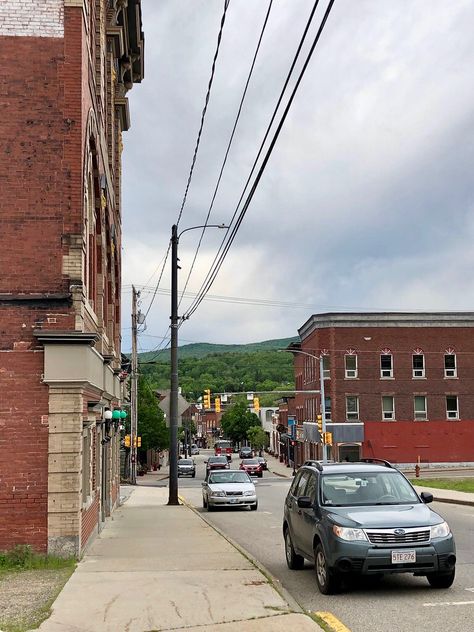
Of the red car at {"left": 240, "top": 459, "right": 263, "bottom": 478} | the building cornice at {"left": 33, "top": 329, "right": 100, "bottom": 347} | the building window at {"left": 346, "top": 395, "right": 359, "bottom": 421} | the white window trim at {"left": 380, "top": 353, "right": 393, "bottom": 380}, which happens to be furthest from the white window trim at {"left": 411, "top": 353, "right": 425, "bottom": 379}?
the building cornice at {"left": 33, "top": 329, "right": 100, "bottom": 347}

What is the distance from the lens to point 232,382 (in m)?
123

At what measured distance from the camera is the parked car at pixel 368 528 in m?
8.79

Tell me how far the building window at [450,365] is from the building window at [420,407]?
2465 mm

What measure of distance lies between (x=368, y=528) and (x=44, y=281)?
6.43m

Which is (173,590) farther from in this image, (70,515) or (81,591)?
(70,515)

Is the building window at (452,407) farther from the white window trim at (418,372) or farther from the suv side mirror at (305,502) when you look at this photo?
the suv side mirror at (305,502)

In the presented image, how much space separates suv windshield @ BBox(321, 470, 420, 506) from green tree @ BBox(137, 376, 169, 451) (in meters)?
51.6

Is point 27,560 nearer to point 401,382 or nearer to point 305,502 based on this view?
point 305,502

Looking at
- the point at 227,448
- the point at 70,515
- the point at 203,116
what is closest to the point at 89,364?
the point at 70,515

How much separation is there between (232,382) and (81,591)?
114m

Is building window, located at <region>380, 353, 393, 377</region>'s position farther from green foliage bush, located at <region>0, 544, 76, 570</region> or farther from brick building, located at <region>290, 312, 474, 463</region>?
green foliage bush, located at <region>0, 544, 76, 570</region>

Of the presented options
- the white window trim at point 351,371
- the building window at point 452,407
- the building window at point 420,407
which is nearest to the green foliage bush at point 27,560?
the white window trim at point 351,371

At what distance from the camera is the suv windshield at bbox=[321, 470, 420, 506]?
32.9 ft

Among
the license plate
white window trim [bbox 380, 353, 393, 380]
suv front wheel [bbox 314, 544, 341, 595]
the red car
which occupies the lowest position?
the red car
